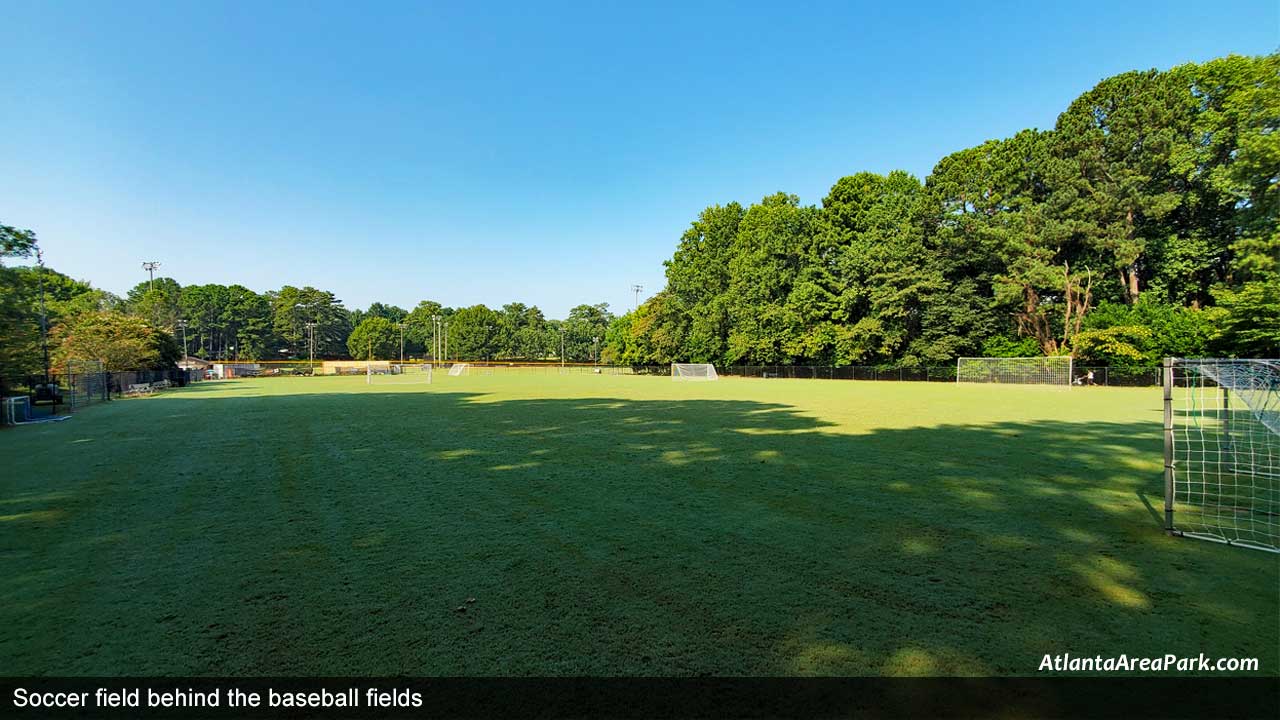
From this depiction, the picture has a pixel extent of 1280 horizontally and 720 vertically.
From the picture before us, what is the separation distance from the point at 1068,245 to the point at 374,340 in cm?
11781

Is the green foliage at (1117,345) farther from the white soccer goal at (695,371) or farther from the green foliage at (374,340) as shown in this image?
the green foliage at (374,340)

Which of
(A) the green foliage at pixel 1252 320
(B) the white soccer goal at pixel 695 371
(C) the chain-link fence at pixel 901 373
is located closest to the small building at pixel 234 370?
(B) the white soccer goal at pixel 695 371

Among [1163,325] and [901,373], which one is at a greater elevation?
[1163,325]

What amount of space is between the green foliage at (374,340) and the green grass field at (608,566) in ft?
388

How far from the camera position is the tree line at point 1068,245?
1244 inches

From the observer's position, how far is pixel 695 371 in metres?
58.2

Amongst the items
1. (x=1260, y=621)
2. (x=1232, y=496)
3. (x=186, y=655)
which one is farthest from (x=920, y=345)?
(x=186, y=655)

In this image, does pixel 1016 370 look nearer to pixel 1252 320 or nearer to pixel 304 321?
pixel 1252 320

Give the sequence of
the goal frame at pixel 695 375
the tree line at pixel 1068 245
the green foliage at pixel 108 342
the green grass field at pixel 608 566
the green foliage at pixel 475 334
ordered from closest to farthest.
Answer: the green grass field at pixel 608 566, the tree line at pixel 1068 245, the green foliage at pixel 108 342, the goal frame at pixel 695 375, the green foliage at pixel 475 334

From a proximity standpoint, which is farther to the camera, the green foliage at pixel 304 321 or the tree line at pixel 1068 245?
the green foliage at pixel 304 321

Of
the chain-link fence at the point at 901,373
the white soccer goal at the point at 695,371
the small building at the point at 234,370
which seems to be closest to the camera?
the chain-link fence at the point at 901,373

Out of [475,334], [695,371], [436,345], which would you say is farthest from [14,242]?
[436,345]

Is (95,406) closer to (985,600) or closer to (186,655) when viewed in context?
(186,655)

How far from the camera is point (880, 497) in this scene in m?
6.73
